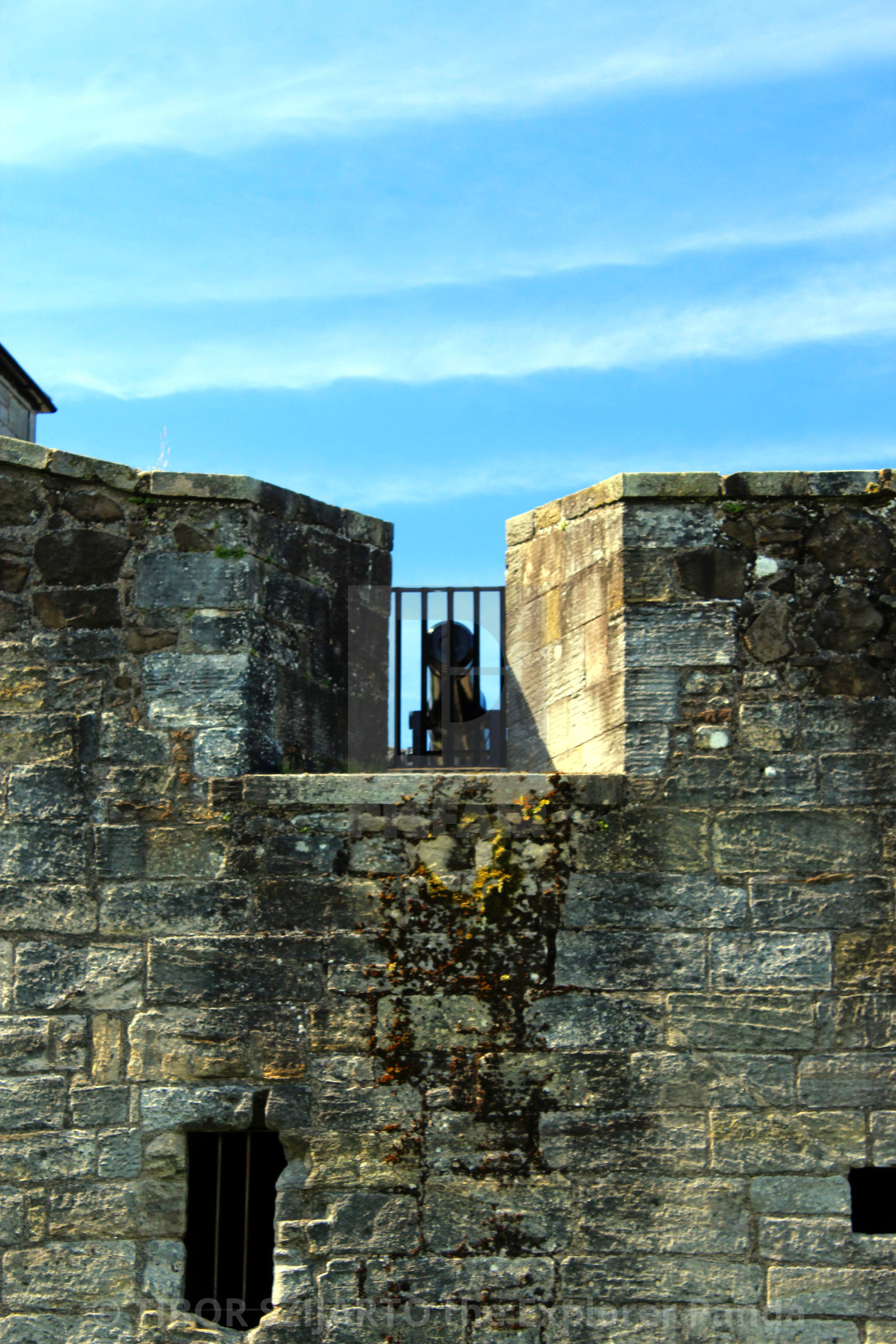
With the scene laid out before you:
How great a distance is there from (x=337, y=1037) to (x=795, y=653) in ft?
6.67

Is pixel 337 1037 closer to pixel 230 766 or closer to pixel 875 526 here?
pixel 230 766

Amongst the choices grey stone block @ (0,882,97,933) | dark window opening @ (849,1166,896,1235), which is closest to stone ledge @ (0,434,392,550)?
grey stone block @ (0,882,97,933)

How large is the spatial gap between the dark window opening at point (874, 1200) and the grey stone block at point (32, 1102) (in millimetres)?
2645

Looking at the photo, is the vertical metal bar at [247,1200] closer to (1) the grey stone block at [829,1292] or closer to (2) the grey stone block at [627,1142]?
(2) the grey stone block at [627,1142]

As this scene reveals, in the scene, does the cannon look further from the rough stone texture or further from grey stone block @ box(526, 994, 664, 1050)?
grey stone block @ box(526, 994, 664, 1050)

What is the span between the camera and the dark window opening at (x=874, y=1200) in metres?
4.79

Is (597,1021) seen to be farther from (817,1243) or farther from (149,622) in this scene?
(149,622)

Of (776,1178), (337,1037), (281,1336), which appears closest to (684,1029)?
(776,1178)

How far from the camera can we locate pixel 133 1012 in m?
4.81

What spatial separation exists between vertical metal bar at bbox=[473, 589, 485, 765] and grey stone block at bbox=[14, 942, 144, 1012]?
62.5 inches

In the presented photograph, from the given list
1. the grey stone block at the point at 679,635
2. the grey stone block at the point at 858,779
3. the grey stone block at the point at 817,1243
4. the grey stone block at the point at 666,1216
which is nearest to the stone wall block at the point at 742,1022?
the grey stone block at the point at 666,1216

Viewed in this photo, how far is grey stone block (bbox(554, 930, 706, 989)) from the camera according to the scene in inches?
188

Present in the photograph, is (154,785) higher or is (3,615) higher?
(3,615)

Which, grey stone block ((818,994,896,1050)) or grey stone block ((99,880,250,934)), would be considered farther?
grey stone block ((99,880,250,934))
